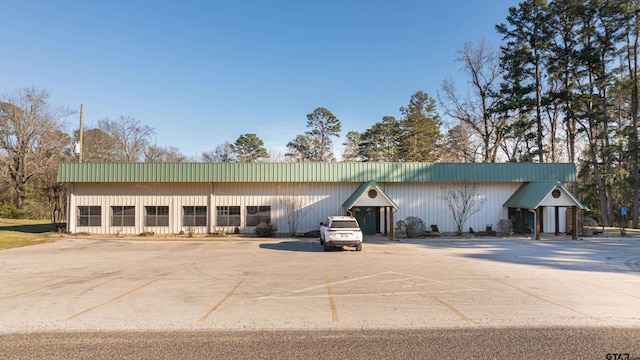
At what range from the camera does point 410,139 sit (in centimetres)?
5025

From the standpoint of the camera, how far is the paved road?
5.68 m

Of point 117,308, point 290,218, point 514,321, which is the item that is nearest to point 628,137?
point 290,218

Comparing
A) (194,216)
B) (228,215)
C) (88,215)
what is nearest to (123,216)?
(88,215)

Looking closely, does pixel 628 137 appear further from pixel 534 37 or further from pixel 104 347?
pixel 104 347

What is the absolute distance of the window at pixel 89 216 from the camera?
25.5 m

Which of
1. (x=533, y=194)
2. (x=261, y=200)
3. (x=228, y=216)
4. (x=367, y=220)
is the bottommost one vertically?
(x=367, y=220)

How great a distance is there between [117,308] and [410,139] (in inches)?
1866

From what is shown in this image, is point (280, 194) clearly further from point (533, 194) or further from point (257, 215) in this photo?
point (533, 194)

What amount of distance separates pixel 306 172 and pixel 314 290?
16.7 metres

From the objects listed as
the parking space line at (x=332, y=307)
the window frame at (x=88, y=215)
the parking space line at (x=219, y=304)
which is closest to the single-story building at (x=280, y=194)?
the window frame at (x=88, y=215)

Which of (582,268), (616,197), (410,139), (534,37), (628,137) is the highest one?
(534,37)

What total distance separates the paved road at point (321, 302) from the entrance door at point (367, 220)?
1067 centimetres

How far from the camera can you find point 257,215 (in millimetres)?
25656

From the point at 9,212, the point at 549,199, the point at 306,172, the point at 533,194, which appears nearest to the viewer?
the point at 549,199
